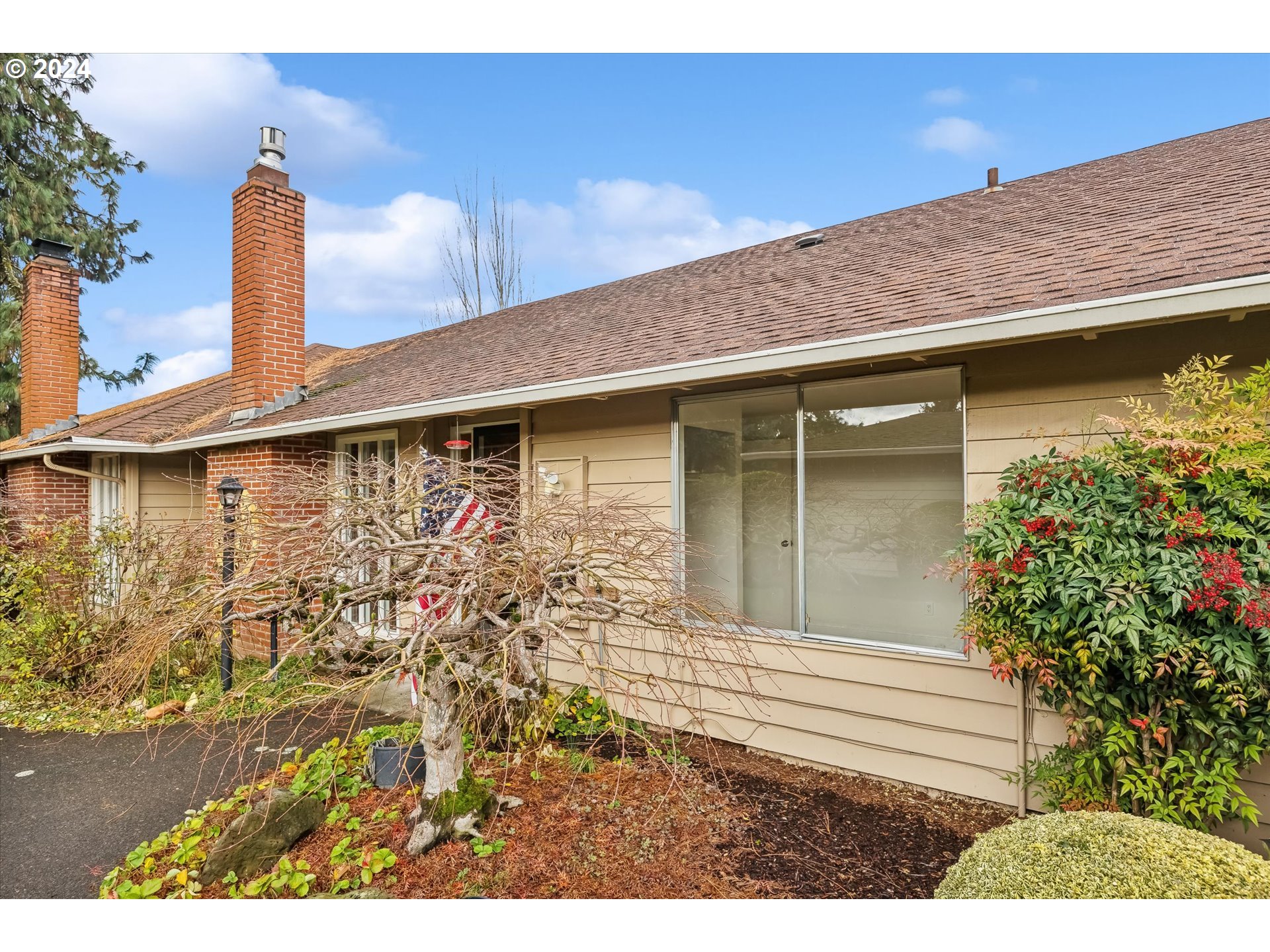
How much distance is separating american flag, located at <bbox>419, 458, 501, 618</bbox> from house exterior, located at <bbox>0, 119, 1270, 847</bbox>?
1.39 m

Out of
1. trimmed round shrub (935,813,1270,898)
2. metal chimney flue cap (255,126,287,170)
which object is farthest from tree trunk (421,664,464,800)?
metal chimney flue cap (255,126,287,170)

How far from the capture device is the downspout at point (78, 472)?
355 inches

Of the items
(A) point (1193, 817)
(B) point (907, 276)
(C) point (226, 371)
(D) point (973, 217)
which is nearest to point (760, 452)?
(B) point (907, 276)

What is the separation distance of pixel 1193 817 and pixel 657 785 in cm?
257

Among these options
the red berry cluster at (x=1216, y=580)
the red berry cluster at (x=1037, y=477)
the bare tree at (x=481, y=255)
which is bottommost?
the red berry cluster at (x=1216, y=580)

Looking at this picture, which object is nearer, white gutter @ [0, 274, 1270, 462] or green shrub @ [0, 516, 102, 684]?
white gutter @ [0, 274, 1270, 462]

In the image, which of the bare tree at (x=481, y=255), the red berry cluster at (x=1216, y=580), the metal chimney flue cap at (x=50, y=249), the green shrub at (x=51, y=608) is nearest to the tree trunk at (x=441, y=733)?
the red berry cluster at (x=1216, y=580)

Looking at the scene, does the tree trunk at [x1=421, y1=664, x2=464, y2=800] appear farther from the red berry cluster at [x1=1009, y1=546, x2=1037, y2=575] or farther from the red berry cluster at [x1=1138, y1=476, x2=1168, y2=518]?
the red berry cluster at [x1=1138, y1=476, x2=1168, y2=518]

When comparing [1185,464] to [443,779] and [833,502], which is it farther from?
[443,779]

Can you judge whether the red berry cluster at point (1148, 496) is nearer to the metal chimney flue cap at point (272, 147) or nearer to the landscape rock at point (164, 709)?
the landscape rock at point (164, 709)

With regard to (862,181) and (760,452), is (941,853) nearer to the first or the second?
(760,452)

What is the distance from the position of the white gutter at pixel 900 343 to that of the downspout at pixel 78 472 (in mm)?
5313

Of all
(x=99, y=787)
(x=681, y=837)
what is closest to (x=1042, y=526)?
(x=681, y=837)

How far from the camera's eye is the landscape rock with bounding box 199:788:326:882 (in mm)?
3014
